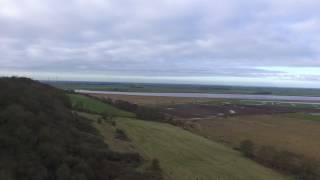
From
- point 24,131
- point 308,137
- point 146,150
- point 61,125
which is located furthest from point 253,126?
point 24,131

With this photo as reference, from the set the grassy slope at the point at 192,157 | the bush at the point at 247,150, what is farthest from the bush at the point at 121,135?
the bush at the point at 247,150

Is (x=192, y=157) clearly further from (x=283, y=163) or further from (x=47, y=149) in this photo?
(x=47, y=149)

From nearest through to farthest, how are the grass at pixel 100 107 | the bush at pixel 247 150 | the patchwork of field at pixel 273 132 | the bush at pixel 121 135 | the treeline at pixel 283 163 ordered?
the treeline at pixel 283 163 → the bush at pixel 121 135 → the bush at pixel 247 150 → the patchwork of field at pixel 273 132 → the grass at pixel 100 107

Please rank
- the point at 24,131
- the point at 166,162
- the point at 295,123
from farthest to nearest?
the point at 295,123 → the point at 166,162 → the point at 24,131

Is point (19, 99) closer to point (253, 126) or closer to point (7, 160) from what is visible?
point (7, 160)

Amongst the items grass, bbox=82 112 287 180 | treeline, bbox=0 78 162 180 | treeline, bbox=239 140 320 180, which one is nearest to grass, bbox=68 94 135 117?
grass, bbox=82 112 287 180

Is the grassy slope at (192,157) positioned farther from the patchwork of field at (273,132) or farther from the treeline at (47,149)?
the patchwork of field at (273,132)

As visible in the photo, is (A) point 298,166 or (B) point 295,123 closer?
(A) point 298,166

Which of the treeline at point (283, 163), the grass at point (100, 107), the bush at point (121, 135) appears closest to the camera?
the treeline at point (283, 163)
